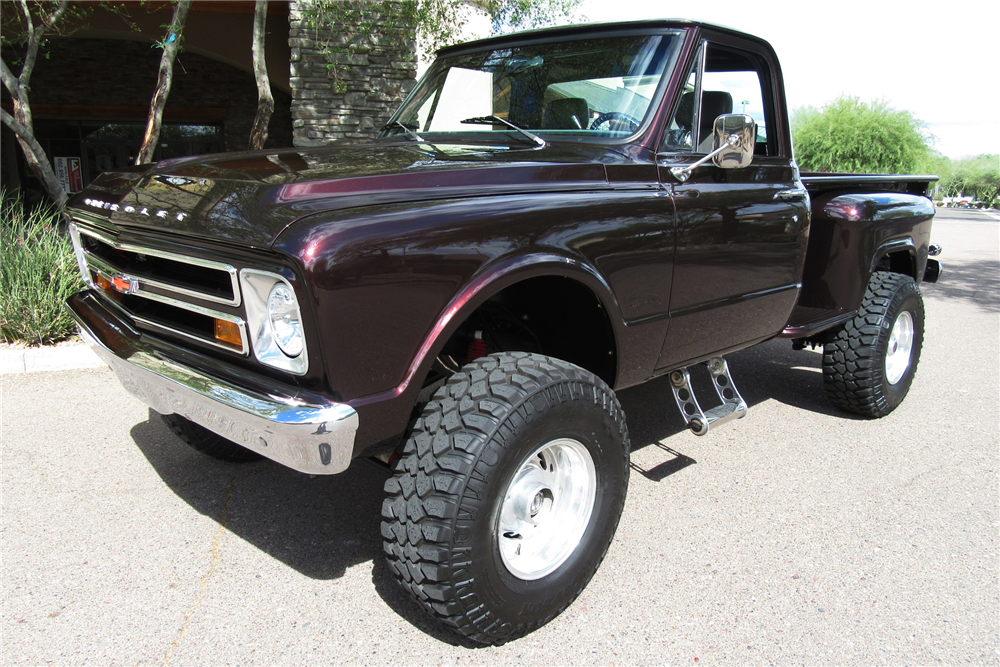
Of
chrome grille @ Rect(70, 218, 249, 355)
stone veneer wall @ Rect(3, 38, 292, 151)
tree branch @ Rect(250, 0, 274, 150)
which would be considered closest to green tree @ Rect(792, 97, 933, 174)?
stone veneer wall @ Rect(3, 38, 292, 151)

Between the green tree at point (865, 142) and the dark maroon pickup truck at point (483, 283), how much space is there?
74.9 feet

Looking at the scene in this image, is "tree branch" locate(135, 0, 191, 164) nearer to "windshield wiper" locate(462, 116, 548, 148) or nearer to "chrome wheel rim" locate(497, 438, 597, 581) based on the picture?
"windshield wiper" locate(462, 116, 548, 148)

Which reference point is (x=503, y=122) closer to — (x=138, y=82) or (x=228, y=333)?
(x=228, y=333)

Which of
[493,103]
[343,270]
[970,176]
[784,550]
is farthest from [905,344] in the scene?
[970,176]

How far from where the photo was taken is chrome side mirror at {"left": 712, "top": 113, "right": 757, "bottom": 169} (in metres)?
2.65

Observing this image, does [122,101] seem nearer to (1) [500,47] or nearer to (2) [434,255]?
(1) [500,47]

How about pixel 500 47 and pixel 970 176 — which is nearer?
pixel 500 47

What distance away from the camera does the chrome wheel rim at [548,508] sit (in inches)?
89.2

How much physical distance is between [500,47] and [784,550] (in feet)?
8.45

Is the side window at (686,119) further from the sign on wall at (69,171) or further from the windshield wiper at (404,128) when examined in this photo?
the sign on wall at (69,171)

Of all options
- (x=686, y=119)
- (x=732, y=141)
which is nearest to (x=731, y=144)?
(x=732, y=141)

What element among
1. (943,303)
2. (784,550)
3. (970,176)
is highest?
(784,550)

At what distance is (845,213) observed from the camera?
146 inches

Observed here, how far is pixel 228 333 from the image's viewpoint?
2035 millimetres
